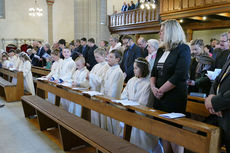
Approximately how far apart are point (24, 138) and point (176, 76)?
9.60ft

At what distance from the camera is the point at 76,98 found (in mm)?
3871

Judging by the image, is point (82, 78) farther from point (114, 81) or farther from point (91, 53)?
point (91, 53)

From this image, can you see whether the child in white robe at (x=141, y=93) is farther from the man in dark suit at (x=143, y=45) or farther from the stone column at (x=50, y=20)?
the stone column at (x=50, y=20)

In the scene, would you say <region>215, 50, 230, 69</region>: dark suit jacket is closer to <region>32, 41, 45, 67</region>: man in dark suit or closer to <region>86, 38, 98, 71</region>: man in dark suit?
<region>86, 38, 98, 71</region>: man in dark suit

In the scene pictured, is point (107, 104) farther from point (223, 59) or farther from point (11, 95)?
point (11, 95)

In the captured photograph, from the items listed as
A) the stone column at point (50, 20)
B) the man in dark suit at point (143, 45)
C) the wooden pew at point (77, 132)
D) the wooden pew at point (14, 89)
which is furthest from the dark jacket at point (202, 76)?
the stone column at point (50, 20)

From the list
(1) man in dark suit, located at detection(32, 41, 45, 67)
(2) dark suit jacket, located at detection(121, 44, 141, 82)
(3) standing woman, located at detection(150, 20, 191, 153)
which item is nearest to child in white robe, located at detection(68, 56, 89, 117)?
(2) dark suit jacket, located at detection(121, 44, 141, 82)

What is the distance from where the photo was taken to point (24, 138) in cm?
397

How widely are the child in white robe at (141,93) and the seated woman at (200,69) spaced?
2.90 feet

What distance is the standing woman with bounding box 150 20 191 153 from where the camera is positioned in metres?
2.64

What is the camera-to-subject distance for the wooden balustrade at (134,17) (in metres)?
12.0

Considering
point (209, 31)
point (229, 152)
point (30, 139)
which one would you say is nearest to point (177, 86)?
point (229, 152)

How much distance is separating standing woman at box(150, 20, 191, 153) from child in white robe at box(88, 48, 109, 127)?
170 cm

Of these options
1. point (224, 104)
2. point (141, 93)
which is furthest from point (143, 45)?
point (224, 104)
